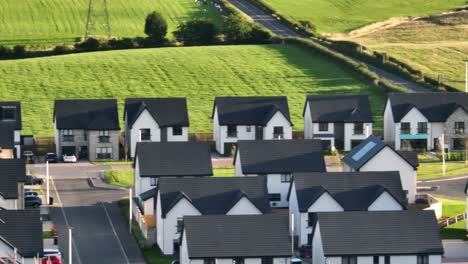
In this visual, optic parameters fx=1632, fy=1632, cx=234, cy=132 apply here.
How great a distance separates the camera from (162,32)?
195750 millimetres

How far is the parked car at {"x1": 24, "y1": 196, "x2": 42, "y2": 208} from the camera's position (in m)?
116

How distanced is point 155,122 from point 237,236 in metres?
47.9

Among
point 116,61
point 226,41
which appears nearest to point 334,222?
point 116,61

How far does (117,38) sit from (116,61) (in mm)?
15413

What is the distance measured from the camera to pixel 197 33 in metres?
195

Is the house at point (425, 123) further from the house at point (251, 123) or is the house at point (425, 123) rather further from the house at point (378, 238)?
the house at point (378, 238)

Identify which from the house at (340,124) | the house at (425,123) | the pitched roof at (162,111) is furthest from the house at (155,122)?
the house at (425,123)

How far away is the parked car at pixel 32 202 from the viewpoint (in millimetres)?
115681

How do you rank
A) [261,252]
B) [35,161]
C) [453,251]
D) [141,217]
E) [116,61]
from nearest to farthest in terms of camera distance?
1. [261,252]
2. [453,251]
3. [141,217]
4. [35,161]
5. [116,61]

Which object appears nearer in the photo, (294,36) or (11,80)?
(11,80)

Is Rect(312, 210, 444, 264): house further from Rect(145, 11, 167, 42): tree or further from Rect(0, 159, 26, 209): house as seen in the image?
Rect(145, 11, 167, 42): tree

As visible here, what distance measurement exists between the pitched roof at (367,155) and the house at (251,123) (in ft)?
71.2

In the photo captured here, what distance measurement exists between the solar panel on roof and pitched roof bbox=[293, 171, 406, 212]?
11966mm

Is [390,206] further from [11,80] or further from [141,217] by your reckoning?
[11,80]
